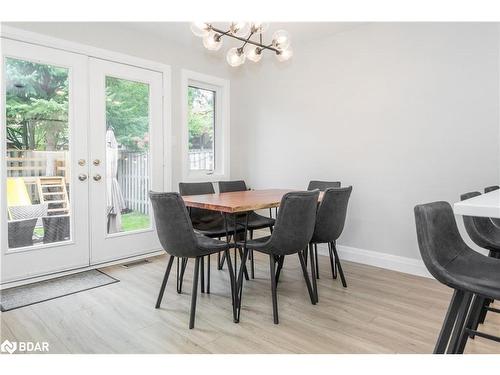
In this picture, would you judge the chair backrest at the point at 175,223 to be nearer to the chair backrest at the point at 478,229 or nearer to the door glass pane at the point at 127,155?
the chair backrest at the point at 478,229

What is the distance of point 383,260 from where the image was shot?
3457 mm

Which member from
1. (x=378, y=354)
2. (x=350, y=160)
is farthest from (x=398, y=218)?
(x=378, y=354)

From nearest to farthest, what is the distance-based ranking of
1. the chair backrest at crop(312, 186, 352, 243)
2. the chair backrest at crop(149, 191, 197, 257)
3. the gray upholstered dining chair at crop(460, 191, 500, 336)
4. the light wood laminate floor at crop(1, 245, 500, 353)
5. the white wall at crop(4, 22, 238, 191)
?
the gray upholstered dining chair at crop(460, 191, 500, 336) < the light wood laminate floor at crop(1, 245, 500, 353) < the chair backrest at crop(149, 191, 197, 257) < the chair backrest at crop(312, 186, 352, 243) < the white wall at crop(4, 22, 238, 191)

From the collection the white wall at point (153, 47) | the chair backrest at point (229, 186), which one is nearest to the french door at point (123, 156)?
the white wall at point (153, 47)

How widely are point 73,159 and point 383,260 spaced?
3.12m

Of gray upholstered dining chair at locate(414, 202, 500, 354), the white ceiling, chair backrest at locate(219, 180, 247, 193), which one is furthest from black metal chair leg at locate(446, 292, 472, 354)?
the white ceiling

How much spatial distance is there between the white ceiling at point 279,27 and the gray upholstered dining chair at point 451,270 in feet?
9.10

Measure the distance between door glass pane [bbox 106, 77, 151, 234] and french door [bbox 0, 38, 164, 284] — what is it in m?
0.01

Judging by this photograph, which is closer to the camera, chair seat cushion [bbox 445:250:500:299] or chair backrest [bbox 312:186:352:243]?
chair seat cushion [bbox 445:250:500:299]

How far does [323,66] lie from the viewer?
3.87 metres

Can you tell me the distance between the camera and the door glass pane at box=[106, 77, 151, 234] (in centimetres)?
357

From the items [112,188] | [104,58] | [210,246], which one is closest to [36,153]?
[112,188]

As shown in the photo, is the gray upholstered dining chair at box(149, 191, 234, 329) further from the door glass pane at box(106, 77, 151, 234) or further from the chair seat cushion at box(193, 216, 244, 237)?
the door glass pane at box(106, 77, 151, 234)
